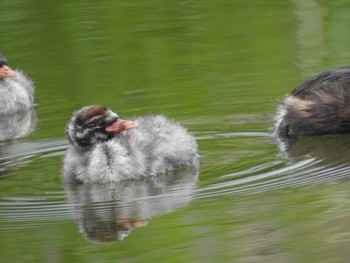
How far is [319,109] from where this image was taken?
29.5 ft

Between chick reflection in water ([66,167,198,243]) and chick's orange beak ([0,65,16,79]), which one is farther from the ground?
chick reflection in water ([66,167,198,243])

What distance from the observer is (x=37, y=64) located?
476 inches

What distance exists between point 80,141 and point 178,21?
5.15 m

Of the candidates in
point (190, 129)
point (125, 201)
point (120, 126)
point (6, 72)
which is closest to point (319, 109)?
point (190, 129)

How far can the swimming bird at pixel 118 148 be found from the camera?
8.20m

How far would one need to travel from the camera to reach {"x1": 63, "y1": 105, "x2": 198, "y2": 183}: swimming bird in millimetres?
8203

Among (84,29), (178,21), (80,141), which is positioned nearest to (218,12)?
(178,21)

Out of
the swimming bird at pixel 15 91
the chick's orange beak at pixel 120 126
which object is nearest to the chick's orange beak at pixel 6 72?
the swimming bird at pixel 15 91

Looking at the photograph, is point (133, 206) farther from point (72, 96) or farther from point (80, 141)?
point (72, 96)

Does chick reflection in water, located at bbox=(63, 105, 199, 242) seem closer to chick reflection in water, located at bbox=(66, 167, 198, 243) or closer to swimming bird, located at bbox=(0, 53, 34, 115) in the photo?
chick reflection in water, located at bbox=(66, 167, 198, 243)

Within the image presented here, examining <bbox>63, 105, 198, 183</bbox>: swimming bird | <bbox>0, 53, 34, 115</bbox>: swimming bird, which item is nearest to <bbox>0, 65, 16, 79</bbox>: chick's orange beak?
<bbox>0, 53, 34, 115</bbox>: swimming bird

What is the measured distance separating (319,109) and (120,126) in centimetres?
154

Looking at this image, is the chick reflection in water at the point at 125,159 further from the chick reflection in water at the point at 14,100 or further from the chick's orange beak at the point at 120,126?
the chick reflection in water at the point at 14,100

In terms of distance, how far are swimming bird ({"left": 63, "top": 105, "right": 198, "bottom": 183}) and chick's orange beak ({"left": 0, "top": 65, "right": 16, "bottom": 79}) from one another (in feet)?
11.3
